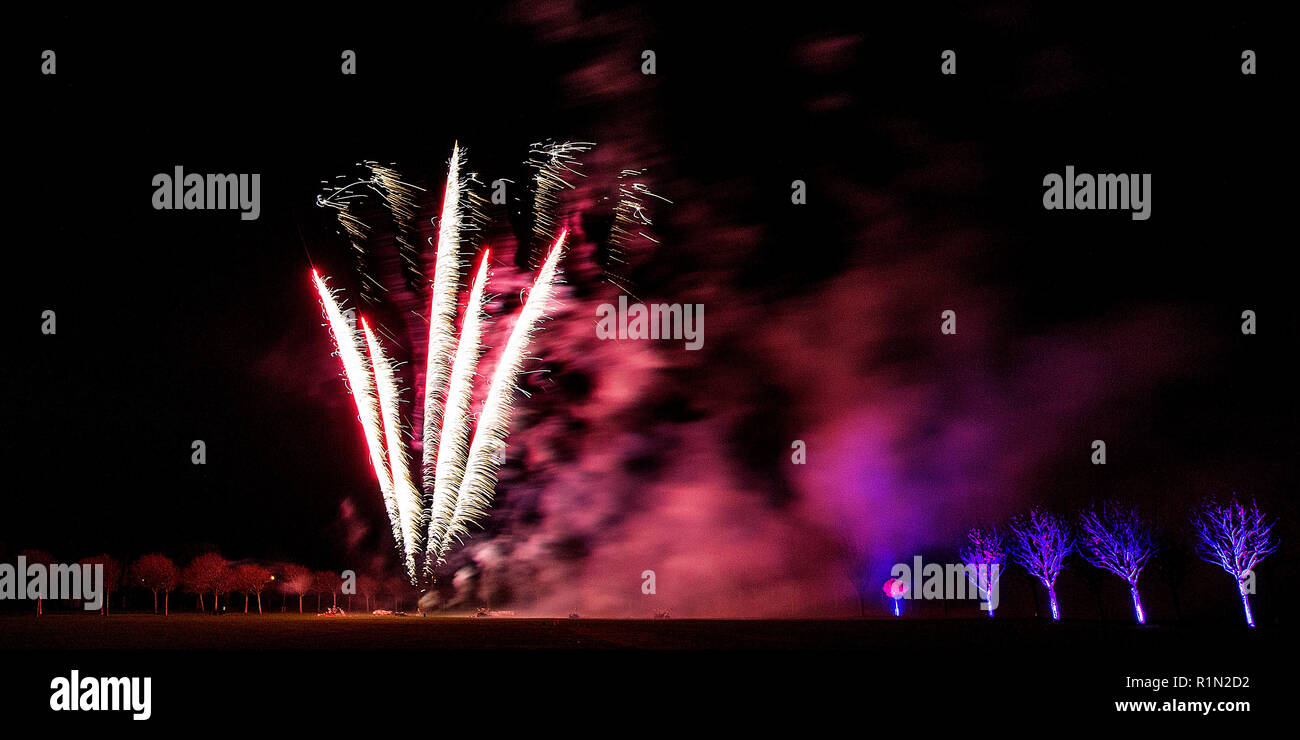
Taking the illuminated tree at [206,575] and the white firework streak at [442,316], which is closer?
the white firework streak at [442,316]

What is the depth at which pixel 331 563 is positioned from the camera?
75.8 m

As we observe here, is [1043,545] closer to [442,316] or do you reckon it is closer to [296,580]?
[442,316]

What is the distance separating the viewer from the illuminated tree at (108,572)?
69.4 metres

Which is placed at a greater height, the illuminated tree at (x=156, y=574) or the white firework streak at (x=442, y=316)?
the white firework streak at (x=442, y=316)

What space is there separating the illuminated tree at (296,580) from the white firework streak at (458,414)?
169 ft

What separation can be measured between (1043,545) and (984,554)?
3.63m

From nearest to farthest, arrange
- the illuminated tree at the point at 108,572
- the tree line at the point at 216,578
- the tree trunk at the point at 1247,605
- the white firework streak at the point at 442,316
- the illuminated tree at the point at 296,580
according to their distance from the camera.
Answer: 1. the white firework streak at the point at 442,316
2. the tree trunk at the point at 1247,605
3. the illuminated tree at the point at 108,572
4. the tree line at the point at 216,578
5. the illuminated tree at the point at 296,580

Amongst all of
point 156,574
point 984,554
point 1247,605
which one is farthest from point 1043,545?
point 156,574

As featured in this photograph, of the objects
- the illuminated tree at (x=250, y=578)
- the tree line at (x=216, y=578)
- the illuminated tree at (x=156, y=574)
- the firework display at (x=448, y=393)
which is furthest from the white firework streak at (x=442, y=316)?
the illuminated tree at (x=156, y=574)

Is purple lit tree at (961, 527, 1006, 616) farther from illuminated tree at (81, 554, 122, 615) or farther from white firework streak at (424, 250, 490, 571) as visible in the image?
illuminated tree at (81, 554, 122, 615)

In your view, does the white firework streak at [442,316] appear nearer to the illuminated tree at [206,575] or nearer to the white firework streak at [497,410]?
the white firework streak at [497,410]
